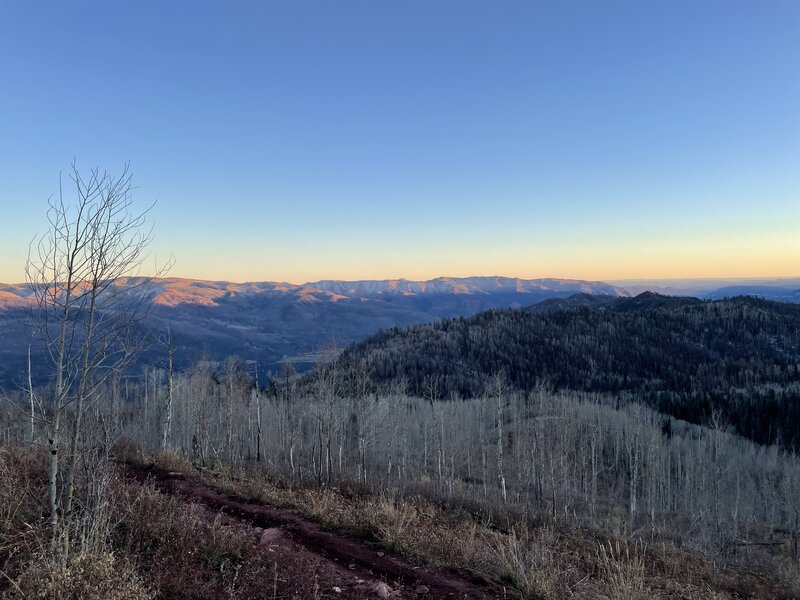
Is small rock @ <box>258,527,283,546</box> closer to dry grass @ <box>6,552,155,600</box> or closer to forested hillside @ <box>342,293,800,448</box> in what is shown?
dry grass @ <box>6,552,155,600</box>

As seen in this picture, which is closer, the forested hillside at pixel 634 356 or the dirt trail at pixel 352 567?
the dirt trail at pixel 352 567

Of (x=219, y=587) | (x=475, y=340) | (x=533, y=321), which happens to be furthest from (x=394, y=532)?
(x=533, y=321)

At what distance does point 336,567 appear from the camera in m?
9.12

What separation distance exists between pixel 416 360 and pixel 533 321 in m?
48.4

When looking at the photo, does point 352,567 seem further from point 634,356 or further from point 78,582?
point 634,356

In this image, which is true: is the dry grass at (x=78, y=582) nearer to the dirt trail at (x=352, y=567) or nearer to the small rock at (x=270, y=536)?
the dirt trail at (x=352, y=567)

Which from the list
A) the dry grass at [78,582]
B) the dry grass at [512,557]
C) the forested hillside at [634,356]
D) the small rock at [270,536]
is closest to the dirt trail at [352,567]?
the small rock at [270,536]

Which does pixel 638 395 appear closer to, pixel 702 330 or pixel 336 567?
pixel 702 330

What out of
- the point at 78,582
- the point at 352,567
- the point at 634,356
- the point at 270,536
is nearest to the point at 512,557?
the point at 352,567

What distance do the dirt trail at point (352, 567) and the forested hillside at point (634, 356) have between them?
282 ft

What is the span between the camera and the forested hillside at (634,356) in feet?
332

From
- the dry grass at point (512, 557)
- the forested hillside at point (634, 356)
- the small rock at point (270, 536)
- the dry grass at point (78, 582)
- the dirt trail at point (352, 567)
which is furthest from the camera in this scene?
the forested hillside at point (634, 356)

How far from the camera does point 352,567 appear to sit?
924 centimetres

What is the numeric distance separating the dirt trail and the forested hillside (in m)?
86.1
